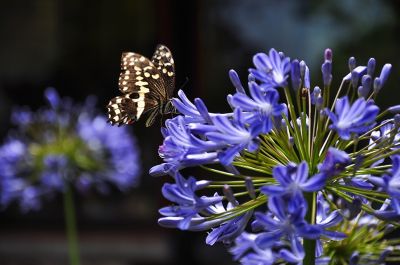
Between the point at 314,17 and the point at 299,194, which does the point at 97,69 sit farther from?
the point at 299,194

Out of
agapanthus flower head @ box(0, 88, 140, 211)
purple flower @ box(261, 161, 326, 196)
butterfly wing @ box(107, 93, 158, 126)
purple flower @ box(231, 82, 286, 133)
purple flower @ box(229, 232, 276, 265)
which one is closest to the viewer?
purple flower @ box(261, 161, 326, 196)

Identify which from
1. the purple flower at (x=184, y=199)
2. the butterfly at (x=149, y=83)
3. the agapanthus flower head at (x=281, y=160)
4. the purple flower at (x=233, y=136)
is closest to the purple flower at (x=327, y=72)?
the agapanthus flower head at (x=281, y=160)

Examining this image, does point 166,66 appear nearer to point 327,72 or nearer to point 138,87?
point 138,87

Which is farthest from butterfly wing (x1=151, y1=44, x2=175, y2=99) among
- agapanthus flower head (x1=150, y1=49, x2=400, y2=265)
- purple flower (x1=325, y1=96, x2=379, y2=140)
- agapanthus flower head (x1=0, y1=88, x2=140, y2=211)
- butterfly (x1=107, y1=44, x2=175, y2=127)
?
agapanthus flower head (x1=0, y1=88, x2=140, y2=211)

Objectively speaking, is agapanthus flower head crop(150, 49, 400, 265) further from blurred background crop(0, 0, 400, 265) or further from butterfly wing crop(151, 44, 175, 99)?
blurred background crop(0, 0, 400, 265)

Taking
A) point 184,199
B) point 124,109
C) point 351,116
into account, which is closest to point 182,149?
point 184,199

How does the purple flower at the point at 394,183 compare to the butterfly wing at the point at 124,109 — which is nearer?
the purple flower at the point at 394,183

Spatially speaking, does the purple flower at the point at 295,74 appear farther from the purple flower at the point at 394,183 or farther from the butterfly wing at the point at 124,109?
the butterfly wing at the point at 124,109

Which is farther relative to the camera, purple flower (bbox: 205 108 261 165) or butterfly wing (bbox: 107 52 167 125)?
butterfly wing (bbox: 107 52 167 125)
